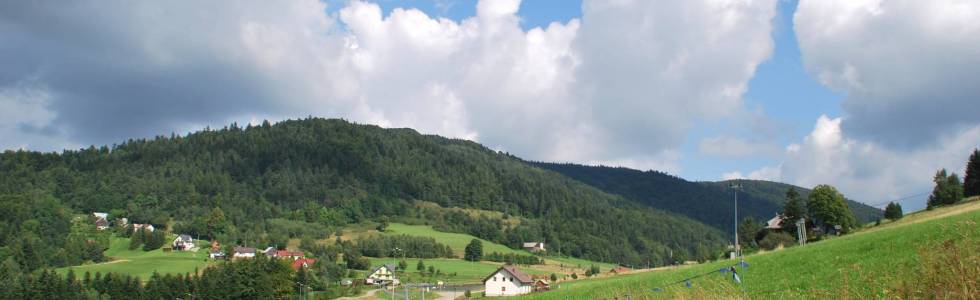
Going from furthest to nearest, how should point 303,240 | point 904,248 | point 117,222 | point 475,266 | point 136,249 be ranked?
point 117,222, point 303,240, point 136,249, point 475,266, point 904,248

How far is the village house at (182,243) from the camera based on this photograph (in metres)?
163

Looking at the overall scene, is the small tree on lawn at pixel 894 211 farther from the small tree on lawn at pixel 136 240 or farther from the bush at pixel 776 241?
the small tree on lawn at pixel 136 240

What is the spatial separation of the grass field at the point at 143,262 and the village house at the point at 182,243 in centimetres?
588

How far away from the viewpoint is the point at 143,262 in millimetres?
137625

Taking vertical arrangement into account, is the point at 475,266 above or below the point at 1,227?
below

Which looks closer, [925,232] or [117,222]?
[925,232]

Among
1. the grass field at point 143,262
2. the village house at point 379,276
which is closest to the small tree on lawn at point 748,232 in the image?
the village house at point 379,276

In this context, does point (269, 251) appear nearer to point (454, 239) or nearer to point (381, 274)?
point (381, 274)

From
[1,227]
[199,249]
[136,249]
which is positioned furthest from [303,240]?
[1,227]

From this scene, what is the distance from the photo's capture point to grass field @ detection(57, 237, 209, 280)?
128m

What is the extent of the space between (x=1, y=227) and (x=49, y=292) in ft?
258

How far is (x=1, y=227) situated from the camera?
161875 mm

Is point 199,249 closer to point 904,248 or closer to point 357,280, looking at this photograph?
point 357,280

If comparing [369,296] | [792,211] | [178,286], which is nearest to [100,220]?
[178,286]
